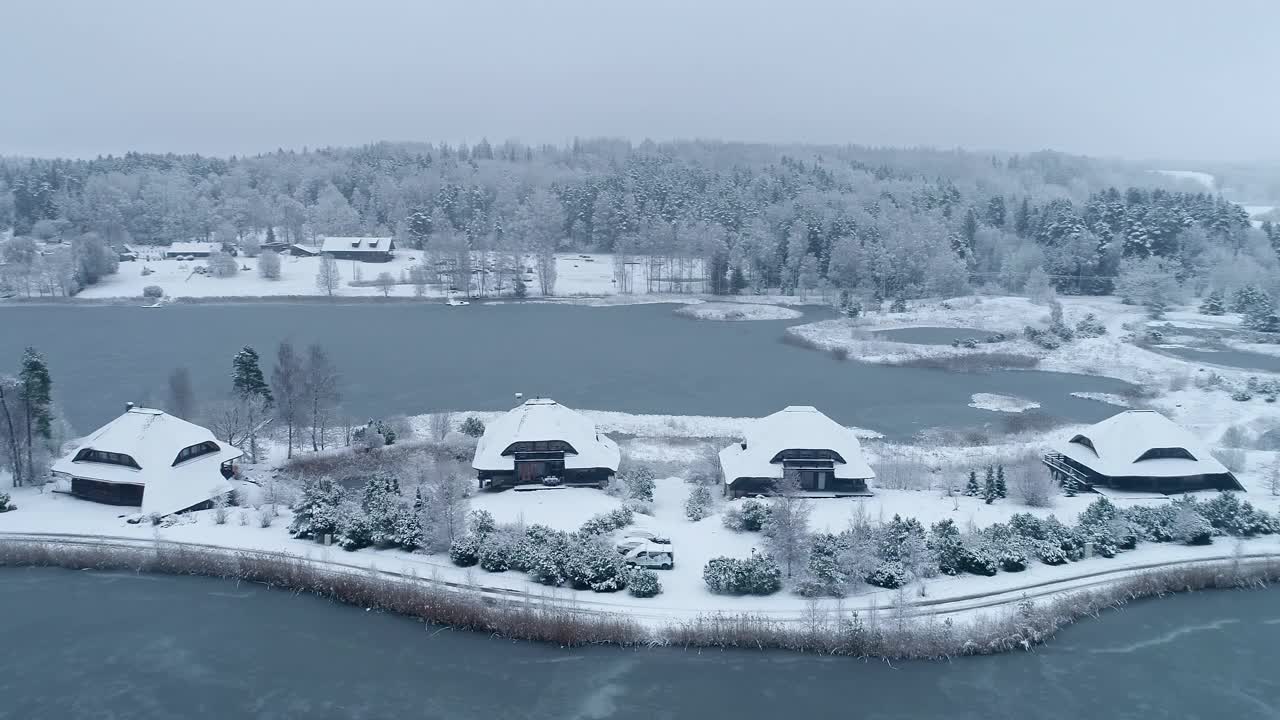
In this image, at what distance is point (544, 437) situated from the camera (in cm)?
2594

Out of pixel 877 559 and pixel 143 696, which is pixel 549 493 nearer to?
pixel 877 559

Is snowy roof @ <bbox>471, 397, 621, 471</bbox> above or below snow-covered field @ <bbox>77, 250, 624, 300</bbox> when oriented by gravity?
below

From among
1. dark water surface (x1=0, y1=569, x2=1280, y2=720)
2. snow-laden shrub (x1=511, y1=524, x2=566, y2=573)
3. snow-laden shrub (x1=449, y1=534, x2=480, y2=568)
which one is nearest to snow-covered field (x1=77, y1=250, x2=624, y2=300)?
snow-laden shrub (x1=511, y1=524, x2=566, y2=573)

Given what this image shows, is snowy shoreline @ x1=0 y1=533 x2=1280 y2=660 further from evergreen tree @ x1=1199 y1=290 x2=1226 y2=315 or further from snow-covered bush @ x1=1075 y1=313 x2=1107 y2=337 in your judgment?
evergreen tree @ x1=1199 y1=290 x2=1226 y2=315

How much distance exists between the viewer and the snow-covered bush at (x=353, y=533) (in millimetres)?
21578

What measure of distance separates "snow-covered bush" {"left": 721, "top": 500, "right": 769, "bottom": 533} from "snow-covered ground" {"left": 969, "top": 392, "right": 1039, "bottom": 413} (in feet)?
68.7

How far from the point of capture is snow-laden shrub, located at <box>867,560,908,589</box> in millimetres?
19188

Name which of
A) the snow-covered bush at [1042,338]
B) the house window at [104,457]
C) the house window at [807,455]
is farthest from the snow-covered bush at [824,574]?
the snow-covered bush at [1042,338]

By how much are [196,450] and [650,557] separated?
14.9m

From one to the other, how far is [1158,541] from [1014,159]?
171655 mm

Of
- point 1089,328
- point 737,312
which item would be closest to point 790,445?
point 1089,328

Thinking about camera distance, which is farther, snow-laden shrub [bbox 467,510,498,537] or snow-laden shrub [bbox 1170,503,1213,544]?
snow-laden shrub [bbox 1170,503,1213,544]

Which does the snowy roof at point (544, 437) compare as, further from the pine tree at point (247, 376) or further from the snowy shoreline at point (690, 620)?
the pine tree at point (247, 376)

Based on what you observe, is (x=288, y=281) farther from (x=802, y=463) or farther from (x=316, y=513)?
(x=802, y=463)
